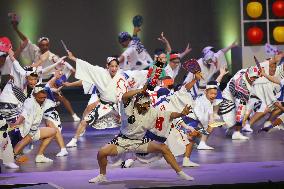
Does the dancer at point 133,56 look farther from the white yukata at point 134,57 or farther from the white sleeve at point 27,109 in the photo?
the white sleeve at point 27,109

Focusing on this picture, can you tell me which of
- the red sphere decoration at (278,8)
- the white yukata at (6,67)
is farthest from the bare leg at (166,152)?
the red sphere decoration at (278,8)

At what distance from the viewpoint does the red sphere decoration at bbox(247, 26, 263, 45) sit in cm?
1426

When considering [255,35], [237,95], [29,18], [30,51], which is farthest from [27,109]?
[29,18]

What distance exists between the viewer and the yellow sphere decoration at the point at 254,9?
14180mm

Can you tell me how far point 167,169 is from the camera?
27.7 feet

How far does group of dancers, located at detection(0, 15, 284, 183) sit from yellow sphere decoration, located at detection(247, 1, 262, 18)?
1.71m

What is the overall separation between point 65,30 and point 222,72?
5.59 m

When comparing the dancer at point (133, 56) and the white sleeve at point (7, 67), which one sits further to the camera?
the dancer at point (133, 56)

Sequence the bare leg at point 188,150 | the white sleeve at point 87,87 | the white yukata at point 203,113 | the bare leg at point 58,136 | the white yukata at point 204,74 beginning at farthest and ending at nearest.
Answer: the white yukata at point 204,74 < the white sleeve at point 87,87 < the white yukata at point 203,113 < the bare leg at point 58,136 < the bare leg at point 188,150

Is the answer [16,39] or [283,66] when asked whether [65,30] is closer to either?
[16,39]

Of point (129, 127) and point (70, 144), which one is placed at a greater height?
point (129, 127)

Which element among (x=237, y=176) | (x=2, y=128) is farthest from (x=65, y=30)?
(x=237, y=176)

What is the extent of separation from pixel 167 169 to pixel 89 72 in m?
2.06

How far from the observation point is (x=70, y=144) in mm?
10367
